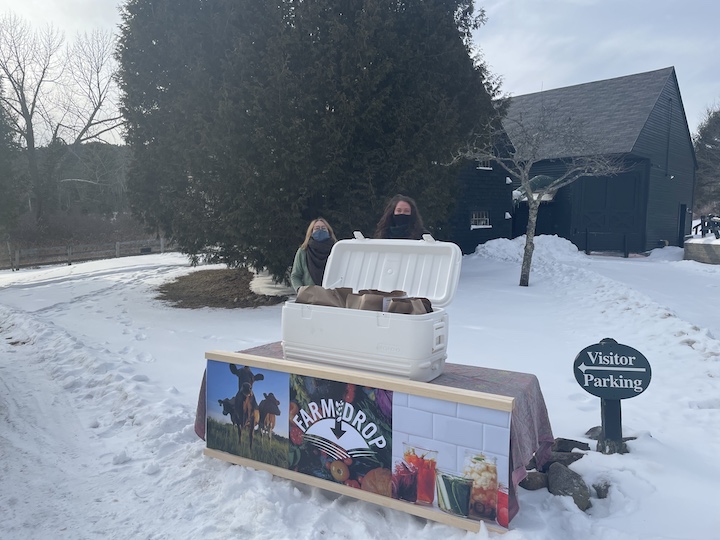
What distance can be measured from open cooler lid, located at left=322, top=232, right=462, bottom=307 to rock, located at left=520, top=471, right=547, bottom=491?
1271 millimetres

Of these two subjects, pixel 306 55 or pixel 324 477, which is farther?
pixel 306 55

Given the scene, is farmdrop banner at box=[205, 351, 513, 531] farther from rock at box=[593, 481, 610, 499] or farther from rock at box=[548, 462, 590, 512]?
rock at box=[593, 481, 610, 499]

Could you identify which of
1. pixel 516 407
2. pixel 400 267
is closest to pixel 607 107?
pixel 400 267

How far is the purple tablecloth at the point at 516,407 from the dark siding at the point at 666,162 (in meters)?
19.6

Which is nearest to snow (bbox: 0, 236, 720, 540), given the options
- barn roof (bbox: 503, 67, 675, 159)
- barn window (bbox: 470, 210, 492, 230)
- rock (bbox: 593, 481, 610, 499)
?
rock (bbox: 593, 481, 610, 499)

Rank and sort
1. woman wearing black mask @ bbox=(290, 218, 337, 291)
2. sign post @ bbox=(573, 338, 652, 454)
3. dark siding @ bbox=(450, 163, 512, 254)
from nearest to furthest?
1. sign post @ bbox=(573, 338, 652, 454)
2. woman wearing black mask @ bbox=(290, 218, 337, 291)
3. dark siding @ bbox=(450, 163, 512, 254)

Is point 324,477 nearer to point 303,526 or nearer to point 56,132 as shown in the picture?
point 303,526

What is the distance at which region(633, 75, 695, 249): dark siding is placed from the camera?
21.0 meters

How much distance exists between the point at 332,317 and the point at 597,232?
20808 millimetres

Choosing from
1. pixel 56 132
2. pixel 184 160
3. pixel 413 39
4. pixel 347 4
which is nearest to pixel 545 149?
pixel 413 39

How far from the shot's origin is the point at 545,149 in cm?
2147

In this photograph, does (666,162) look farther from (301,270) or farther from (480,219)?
(301,270)

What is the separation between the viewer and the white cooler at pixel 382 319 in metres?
3.07

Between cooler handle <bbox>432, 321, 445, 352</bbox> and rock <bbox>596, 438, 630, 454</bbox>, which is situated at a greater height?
cooler handle <bbox>432, 321, 445, 352</bbox>
